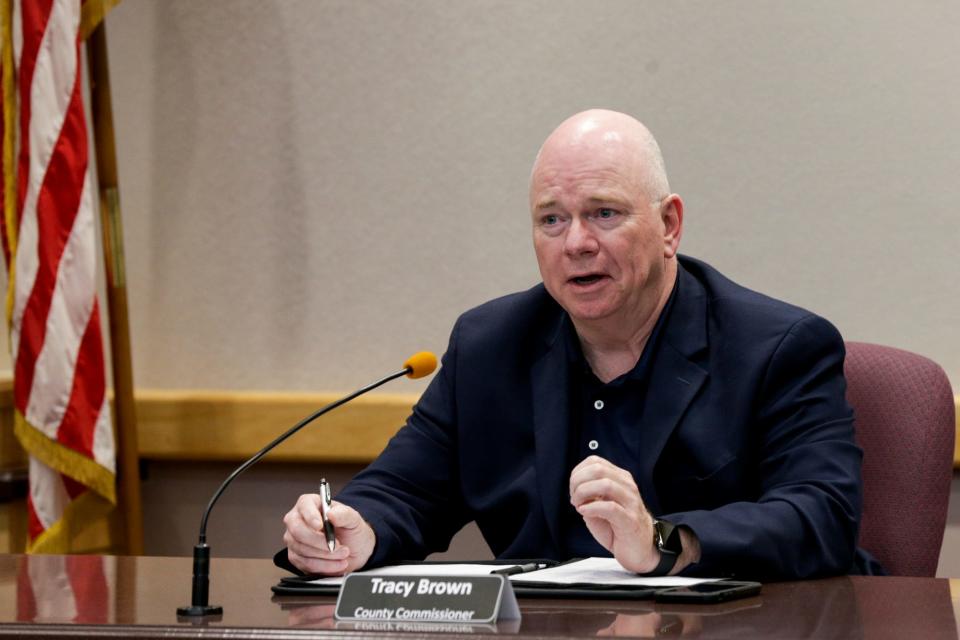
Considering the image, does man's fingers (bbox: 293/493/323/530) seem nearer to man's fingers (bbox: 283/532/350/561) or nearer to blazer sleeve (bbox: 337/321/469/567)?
man's fingers (bbox: 283/532/350/561)

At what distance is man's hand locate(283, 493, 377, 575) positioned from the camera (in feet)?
6.29

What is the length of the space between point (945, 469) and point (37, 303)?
2.28 metres

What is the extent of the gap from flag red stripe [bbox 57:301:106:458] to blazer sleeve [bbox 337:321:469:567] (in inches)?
50.4

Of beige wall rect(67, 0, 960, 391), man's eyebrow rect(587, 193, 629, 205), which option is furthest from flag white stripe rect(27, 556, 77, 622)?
beige wall rect(67, 0, 960, 391)

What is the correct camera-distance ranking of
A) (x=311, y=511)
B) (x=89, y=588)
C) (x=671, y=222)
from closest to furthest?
(x=89, y=588) → (x=311, y=511) → (x=671, y=222)

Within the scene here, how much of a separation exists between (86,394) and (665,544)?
6.84 ft

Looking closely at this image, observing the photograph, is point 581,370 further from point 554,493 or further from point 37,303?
point 37,303

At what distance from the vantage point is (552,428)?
2.27 m

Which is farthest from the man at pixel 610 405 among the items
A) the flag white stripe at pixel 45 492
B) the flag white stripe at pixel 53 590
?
the flag white stripe at pixel 45 492

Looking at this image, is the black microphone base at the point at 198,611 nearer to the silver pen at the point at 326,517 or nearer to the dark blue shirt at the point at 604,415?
→ the silver pen at the point at 326,517

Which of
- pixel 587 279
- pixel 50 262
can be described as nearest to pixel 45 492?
pixel 50 262

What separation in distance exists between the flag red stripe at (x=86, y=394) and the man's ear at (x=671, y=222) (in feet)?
5.65

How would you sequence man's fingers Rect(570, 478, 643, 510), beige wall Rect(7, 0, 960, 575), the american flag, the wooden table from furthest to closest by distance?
the american flag < beige wall Rect(7, 0, 960, 575) < man's fingers Rect(570, 478, 643, 510) < the wooden table

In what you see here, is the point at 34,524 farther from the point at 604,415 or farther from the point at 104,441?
the point at 604,415
